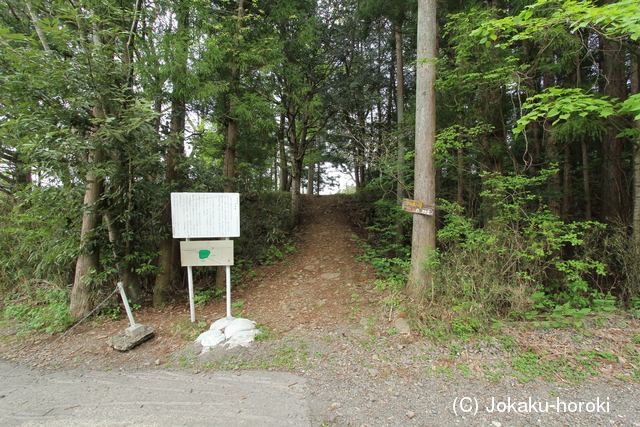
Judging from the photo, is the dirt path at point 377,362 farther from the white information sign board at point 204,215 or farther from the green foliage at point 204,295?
the white information sign board at point 204,215

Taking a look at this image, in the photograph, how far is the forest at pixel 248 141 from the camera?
3.77 m

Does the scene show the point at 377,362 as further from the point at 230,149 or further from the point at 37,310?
the point at 37,310

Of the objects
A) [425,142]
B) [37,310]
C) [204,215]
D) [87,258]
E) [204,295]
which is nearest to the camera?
[204,215]

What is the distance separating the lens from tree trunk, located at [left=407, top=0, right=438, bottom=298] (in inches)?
178

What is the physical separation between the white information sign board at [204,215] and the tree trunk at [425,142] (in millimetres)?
3058

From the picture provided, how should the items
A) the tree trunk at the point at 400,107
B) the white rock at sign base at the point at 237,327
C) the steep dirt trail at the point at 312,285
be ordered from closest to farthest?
the white rock at sign base at the point at 237,327
the steep dirt trail at the point at 312,285
the tree trunk at the point at 400,107

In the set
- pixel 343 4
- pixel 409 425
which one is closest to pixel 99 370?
pixel 409 425

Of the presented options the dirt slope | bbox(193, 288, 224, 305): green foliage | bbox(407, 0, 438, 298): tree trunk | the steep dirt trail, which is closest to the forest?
bbox(407, 0, 438, 298): tree trunk

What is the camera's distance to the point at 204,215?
4.34 meters

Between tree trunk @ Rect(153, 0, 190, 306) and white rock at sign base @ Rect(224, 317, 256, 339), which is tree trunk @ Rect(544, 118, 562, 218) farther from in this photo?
tree trunk @ Rect(153, 0, 190, 306)

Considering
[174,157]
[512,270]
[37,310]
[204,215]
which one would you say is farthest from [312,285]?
[37,310]

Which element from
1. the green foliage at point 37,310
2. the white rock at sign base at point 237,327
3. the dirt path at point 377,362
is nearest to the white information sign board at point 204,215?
the white rock at sign base at point 237,327

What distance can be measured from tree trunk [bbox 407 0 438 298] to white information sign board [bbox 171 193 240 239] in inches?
120

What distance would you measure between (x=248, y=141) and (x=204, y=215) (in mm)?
4168
